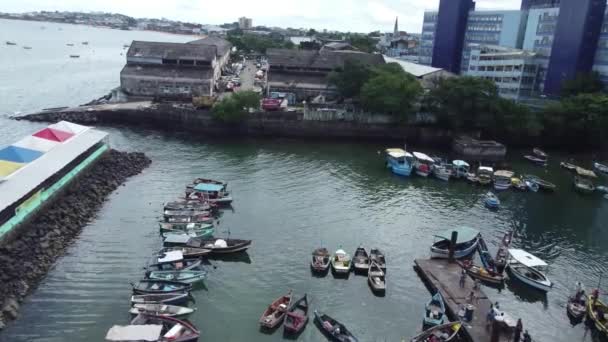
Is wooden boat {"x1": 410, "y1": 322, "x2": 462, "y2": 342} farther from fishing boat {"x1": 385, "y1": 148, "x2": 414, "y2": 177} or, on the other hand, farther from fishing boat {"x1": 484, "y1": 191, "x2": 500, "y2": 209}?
fishing boat {"x1": 385, "y1": 148, "x2": 414, "y2": 177}

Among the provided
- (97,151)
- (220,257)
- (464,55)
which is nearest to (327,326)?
(220,257)

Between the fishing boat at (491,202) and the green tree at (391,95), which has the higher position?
the green tree at (391,95)

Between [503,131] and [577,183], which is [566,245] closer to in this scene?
[577,183]

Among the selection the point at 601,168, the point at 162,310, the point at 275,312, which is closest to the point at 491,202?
the point at 601,168

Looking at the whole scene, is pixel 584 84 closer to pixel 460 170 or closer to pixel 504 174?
pixel 504 174

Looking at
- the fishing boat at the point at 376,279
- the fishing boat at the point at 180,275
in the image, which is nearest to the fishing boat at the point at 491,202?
the fishing boat at the point at 376,279

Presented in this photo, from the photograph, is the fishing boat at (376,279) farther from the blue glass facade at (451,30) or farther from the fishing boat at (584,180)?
the blue glass facade at (451,30)
